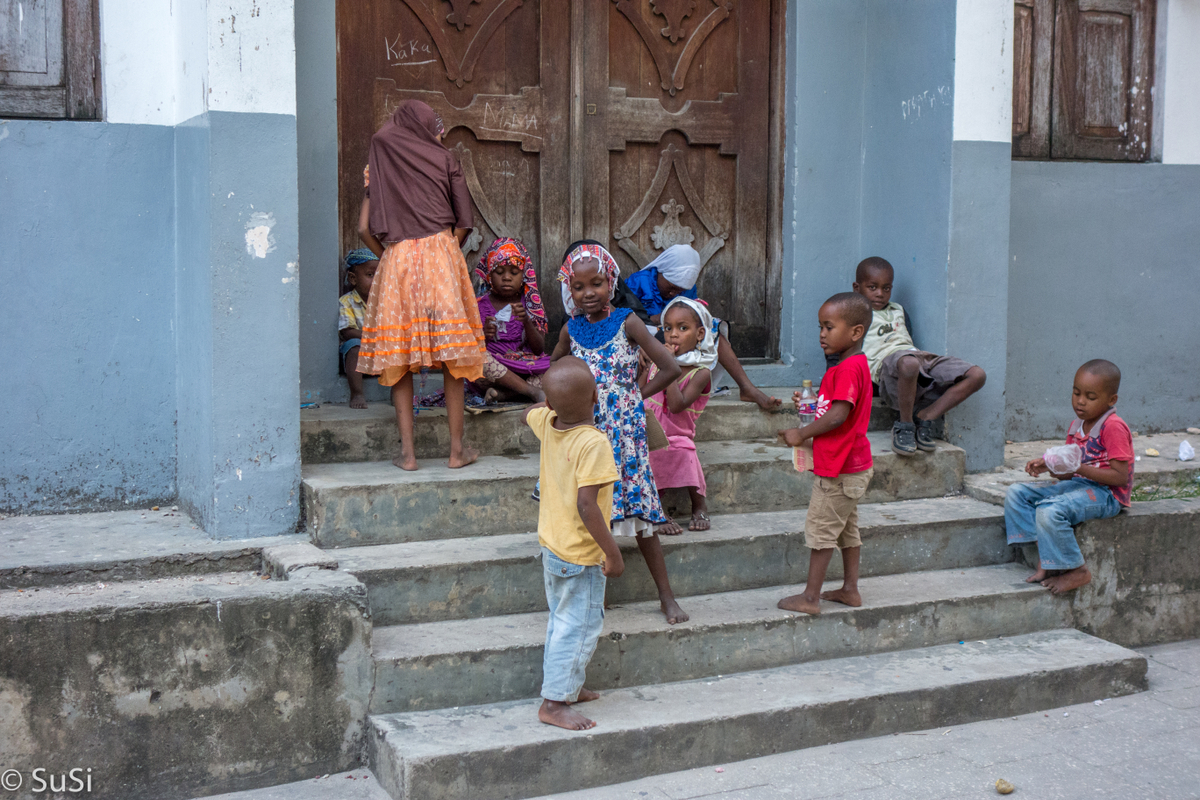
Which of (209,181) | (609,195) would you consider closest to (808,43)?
(609,195)

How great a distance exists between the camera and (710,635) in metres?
3.90

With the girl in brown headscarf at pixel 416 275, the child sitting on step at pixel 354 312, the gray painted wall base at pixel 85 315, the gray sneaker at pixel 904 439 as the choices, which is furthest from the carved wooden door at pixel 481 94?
the gray sneaker at pixel 904 439

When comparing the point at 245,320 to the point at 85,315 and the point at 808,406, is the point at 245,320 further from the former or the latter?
the point at 808,406

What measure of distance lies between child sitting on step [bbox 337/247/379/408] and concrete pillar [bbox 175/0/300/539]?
0.96 metres

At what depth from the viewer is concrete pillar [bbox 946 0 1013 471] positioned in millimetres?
5336

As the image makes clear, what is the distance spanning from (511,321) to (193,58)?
1.89 m

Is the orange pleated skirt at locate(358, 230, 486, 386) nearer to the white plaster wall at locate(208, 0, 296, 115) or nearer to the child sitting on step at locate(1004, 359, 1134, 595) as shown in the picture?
the white plaster wall at locate(208, 0, 296, 115)

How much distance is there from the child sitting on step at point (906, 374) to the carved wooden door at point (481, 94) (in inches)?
67.0

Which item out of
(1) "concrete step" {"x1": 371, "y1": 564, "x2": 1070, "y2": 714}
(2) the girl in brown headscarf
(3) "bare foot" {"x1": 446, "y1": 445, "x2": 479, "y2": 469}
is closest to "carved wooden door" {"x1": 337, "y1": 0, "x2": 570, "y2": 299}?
(2) the girl in brown headscarf

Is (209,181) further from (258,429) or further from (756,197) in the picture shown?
(756,197)

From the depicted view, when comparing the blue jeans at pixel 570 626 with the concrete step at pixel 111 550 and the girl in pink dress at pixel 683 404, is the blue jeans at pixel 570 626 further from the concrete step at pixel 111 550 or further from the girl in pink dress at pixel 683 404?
the concrete step at pixel 111 550

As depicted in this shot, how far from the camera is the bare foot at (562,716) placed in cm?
338

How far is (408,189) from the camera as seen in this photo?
4551mm

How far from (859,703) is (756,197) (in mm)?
3286
